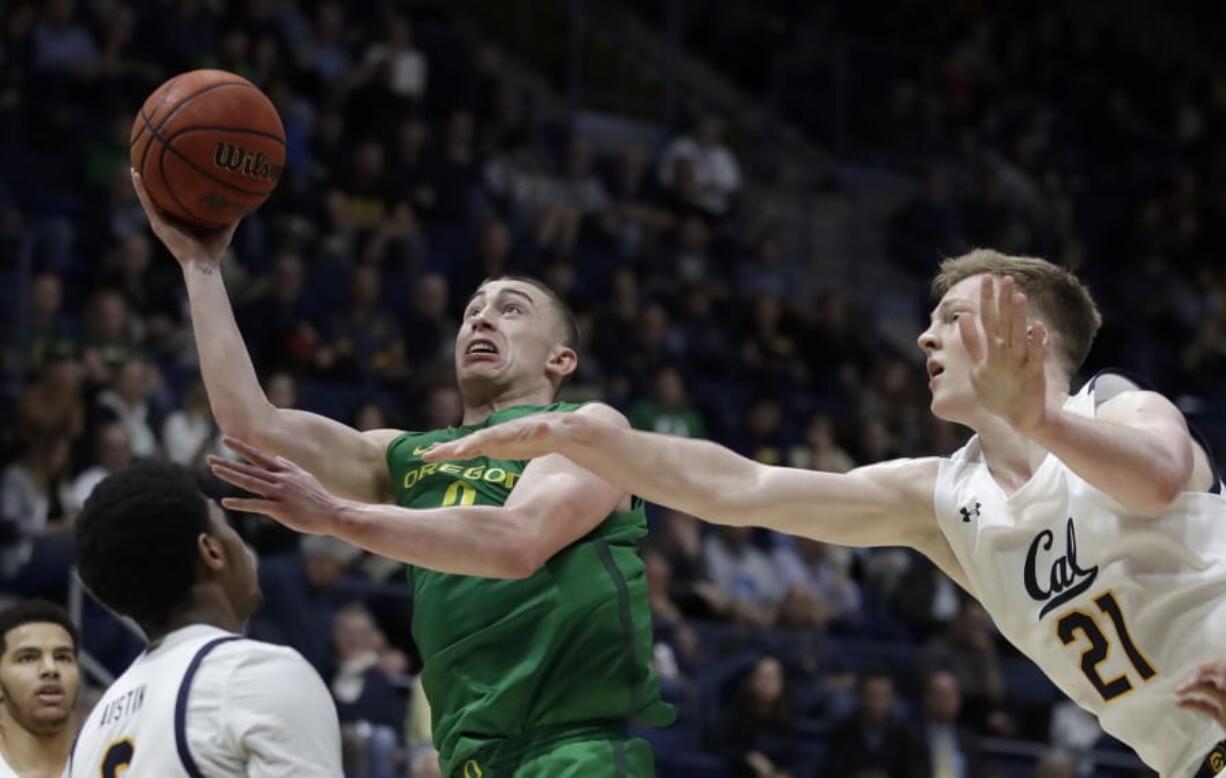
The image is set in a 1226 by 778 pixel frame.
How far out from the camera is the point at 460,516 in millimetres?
4270

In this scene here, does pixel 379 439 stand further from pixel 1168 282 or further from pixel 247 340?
pixel 1168 282

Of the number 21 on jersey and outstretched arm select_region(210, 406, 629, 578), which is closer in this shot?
outstretched arm select_region(210, 406, 629, 578)

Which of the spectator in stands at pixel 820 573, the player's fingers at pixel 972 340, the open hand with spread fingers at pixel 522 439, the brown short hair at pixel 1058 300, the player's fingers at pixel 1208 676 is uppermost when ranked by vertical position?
the player's fingers at pixel 972 340

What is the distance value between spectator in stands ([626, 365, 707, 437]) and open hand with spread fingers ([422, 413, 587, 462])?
8600 mm

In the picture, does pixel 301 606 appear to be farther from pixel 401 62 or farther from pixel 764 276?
pixel 764 276

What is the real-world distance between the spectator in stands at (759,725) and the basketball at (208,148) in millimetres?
5722

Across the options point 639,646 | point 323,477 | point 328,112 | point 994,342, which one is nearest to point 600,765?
point 639,646

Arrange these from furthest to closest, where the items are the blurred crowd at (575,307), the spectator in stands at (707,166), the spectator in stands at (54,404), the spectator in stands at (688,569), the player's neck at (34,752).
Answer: the spectator in stands at (707,166) → the spectator in stands at (688,569) → the blurred crowd at (575,307) → the spectator in stands at (54,404) → the player's neck at (34,752)

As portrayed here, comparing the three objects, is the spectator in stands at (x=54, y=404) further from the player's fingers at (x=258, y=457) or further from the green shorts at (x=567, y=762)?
the player's fingers at (x=258, y=457)

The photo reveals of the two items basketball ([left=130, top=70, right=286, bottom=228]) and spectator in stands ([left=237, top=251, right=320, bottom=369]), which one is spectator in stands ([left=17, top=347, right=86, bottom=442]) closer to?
spectator in stands ([left=237, top=251, right=320, bottom=369])

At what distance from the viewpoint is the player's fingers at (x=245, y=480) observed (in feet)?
12.4

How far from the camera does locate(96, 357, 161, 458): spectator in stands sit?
973 cm

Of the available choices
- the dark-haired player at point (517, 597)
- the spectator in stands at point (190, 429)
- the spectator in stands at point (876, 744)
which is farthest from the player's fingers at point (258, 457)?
the spectator in stands at point (876, 744)

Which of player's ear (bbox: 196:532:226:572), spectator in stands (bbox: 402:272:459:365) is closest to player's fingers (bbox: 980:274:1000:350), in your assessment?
player's ear (bbox: 196:532:226:572)
